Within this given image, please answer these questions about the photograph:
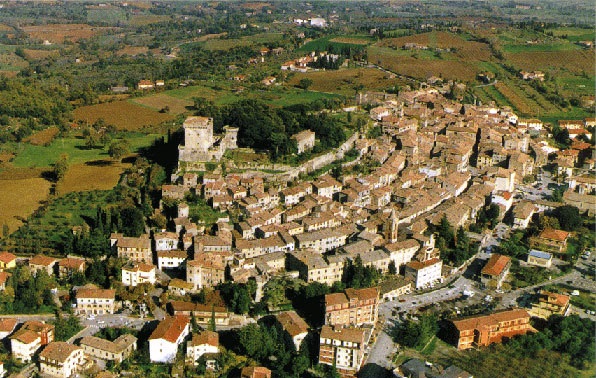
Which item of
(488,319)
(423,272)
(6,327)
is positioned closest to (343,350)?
(488,319)

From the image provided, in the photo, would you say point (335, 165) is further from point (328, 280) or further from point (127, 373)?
point (127, 373)

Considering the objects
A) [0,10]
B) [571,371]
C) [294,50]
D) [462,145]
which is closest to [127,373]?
[571,371]

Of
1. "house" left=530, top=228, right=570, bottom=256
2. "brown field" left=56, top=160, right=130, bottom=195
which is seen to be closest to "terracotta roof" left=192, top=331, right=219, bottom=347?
"brown field" left=56, top=160, right=130, bottom=195

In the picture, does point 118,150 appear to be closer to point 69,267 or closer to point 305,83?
point 69,267

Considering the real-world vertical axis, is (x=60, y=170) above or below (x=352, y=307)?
above

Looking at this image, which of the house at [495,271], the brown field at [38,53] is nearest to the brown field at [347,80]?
the house at [495,271]

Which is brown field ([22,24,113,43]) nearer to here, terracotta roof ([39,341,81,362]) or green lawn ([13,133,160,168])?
green lawn ([13,133,160,168])
